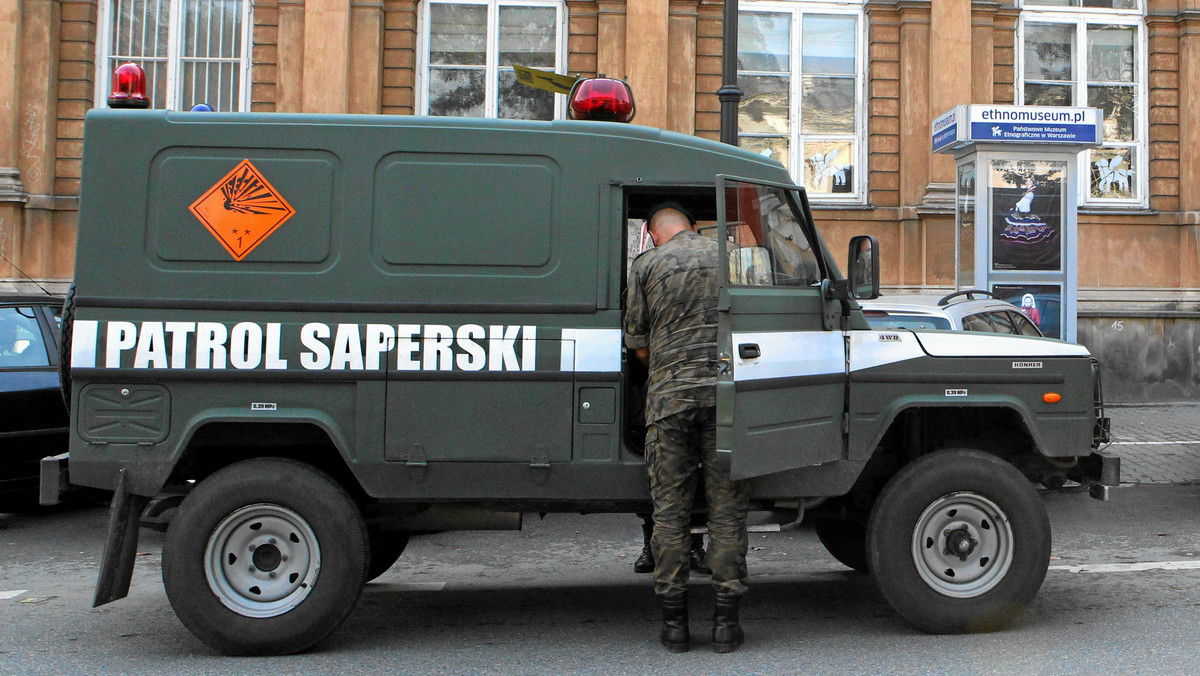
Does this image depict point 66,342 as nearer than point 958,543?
Yes

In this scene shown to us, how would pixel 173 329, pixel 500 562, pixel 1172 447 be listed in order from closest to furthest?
pixel 173 329 < pixel 500 562 < pixel 1172 447

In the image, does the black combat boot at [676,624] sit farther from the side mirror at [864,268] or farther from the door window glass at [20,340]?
the door window glass at [20,340]

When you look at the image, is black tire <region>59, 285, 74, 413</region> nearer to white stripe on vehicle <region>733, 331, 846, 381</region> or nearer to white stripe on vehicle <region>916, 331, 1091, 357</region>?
white stripe on vehicle <region>733, 331, 846, 381</region>

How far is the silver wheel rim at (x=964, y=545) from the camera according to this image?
4918 mm

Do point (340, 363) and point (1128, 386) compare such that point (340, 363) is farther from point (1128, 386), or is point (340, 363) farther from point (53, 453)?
point (1128, 386)

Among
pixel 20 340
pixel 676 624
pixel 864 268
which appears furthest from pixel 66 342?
pixel 864 268

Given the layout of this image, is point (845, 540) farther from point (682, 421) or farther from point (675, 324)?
point (675, 324)

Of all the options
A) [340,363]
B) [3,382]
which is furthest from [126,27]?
[340,363]

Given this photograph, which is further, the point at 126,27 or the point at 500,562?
the point at 126,27

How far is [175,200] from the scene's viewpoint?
15.4ft

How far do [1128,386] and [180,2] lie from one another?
45.7 feet

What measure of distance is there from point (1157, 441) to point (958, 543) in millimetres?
7434

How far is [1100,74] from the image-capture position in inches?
627

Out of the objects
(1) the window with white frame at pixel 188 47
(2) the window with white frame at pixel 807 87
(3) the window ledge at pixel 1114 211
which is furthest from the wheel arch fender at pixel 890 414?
(1) the window with white frame at pixel 188 47
